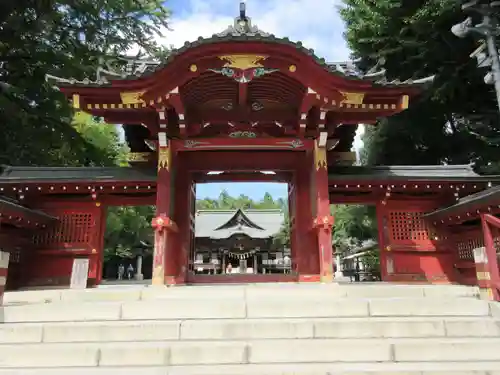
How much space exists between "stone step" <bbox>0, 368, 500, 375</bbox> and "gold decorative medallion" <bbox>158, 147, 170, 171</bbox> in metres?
5.18

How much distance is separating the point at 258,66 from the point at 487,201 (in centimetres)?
540

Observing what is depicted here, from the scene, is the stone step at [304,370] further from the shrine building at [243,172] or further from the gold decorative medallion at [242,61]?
the gold decorative medallion at [242,61]

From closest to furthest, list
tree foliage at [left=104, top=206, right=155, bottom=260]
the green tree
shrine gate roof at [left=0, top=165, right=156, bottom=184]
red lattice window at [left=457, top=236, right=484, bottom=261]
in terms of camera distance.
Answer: red lattice window at [left=457, top=236, right=484, bottom=261], shrine gate roof at [left=0, top=165, right=156, bottom=184], the green tree, tree foliage at [left=104, top=206, right=155, bottom=260]

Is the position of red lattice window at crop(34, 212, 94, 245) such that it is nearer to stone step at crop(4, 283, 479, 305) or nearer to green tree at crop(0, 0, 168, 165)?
stone step at crop(4, 283, 479, 305)

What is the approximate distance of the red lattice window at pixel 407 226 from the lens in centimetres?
995

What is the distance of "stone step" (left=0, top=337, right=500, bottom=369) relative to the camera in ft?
13.8

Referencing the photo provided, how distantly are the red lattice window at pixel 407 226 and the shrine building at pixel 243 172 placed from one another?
0.03 metres

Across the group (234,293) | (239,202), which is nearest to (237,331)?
(234,293)

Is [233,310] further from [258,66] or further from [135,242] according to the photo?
[135,242]

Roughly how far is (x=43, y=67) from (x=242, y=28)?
448 inches

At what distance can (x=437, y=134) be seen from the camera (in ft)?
57.7

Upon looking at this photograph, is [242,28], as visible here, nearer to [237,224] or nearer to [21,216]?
[21,216]

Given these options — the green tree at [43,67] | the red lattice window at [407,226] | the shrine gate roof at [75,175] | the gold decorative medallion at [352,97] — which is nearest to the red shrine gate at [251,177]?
the shrine gate roof at [75,175]

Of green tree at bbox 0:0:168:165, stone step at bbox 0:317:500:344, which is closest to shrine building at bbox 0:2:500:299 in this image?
stone step at bbox 0:317:500:344
